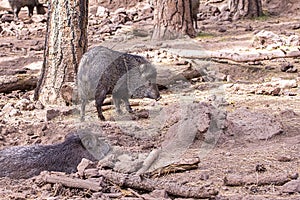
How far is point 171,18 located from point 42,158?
783 centimetres

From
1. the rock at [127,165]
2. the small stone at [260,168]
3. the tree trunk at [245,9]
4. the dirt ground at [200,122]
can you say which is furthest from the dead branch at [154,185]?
the tree trunk at [245,9]

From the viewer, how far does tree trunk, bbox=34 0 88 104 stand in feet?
24.9

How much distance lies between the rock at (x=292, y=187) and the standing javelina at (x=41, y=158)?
62.3 inches

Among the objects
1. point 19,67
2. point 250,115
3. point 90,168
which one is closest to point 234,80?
point 250,115

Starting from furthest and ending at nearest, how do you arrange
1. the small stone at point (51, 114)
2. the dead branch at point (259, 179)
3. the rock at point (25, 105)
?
the rock at point (25, 105) → the small stone at point (51, 114) → the dead branch at point (259, 179)

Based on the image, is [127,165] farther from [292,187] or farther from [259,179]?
[292,187]

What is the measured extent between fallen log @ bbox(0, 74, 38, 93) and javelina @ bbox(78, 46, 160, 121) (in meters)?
1.85

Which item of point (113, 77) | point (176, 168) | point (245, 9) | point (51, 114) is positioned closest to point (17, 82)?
point (51, 114)

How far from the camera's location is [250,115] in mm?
5949

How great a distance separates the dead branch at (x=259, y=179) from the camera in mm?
4238

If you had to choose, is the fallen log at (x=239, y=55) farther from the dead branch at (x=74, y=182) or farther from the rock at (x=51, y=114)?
the dead branch at (x=74, y=182)

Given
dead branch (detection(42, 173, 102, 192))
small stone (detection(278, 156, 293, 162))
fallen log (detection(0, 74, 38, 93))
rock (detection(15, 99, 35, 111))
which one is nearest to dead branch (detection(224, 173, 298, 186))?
small stone (detection(278, 156, 293, 162))

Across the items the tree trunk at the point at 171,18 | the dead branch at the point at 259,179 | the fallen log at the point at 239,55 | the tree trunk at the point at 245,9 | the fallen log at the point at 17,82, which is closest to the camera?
the dead branch at the point at 259,179

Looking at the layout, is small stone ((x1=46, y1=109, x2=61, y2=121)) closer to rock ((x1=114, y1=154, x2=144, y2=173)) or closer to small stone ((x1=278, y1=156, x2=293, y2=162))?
rock ((x1=114, y1=154, x2=144, y2=173))
